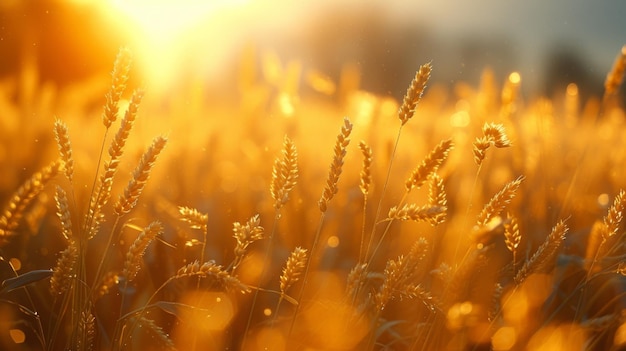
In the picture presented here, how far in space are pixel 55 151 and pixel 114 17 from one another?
8.09 m

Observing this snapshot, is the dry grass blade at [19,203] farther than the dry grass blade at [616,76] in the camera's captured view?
No

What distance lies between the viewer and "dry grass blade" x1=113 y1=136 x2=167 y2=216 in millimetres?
1226

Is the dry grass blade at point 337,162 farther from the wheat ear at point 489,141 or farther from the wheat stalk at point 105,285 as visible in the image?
the wheat stalk at point 105,285

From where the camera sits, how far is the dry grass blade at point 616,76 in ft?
7.50

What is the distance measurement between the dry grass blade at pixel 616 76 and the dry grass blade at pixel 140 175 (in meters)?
1.63

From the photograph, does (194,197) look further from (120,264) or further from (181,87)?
(181,87)

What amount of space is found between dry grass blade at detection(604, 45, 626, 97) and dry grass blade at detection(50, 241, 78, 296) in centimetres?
178

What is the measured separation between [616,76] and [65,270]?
1.90 meters

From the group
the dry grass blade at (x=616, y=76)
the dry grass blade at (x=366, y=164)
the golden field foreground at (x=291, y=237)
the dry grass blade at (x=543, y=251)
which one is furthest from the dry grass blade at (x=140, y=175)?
the dry grass blade at (x=616, y=76)

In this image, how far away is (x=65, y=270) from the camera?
1.36m

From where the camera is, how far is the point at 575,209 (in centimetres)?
291

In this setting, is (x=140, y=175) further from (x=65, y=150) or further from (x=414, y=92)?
(x=414, y=92)

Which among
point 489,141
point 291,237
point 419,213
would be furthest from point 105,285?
point 291,237

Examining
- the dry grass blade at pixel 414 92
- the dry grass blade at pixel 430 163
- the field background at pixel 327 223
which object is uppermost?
the dry grass blade at pixel 414 92
